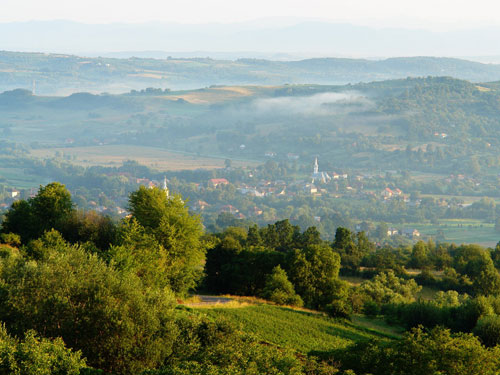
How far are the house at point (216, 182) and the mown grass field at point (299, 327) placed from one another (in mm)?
124519

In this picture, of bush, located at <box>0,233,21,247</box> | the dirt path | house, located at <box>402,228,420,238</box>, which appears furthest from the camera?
house, located at <box>402,228,420,238</box>

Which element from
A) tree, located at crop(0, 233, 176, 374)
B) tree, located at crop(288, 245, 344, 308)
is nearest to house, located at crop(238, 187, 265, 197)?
tree, located at crop(288, 245, 344, 308)

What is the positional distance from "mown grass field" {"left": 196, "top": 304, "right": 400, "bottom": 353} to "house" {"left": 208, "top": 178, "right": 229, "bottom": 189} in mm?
124519

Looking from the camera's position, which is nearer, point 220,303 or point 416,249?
point 220,303

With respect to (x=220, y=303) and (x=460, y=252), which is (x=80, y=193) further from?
(x=220, y=303)

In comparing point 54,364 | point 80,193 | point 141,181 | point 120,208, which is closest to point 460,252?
point 54,364

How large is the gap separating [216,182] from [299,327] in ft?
438

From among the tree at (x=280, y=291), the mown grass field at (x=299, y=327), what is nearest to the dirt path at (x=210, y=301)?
the mown grass field at (x=299, y=327)

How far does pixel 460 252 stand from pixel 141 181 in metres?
108

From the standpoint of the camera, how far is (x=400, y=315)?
33031 mm

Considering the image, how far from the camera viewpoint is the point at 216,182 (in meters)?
159

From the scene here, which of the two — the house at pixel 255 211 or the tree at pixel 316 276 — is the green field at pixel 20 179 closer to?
the house at pixel 255 211

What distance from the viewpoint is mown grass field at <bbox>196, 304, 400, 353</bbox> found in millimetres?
23688

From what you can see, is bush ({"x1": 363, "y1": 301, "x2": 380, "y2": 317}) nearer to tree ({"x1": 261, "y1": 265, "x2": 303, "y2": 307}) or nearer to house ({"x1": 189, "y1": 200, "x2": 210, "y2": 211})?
tree ({"x1": 261, "y1": 265, "x2": 303, "y2": 307})
